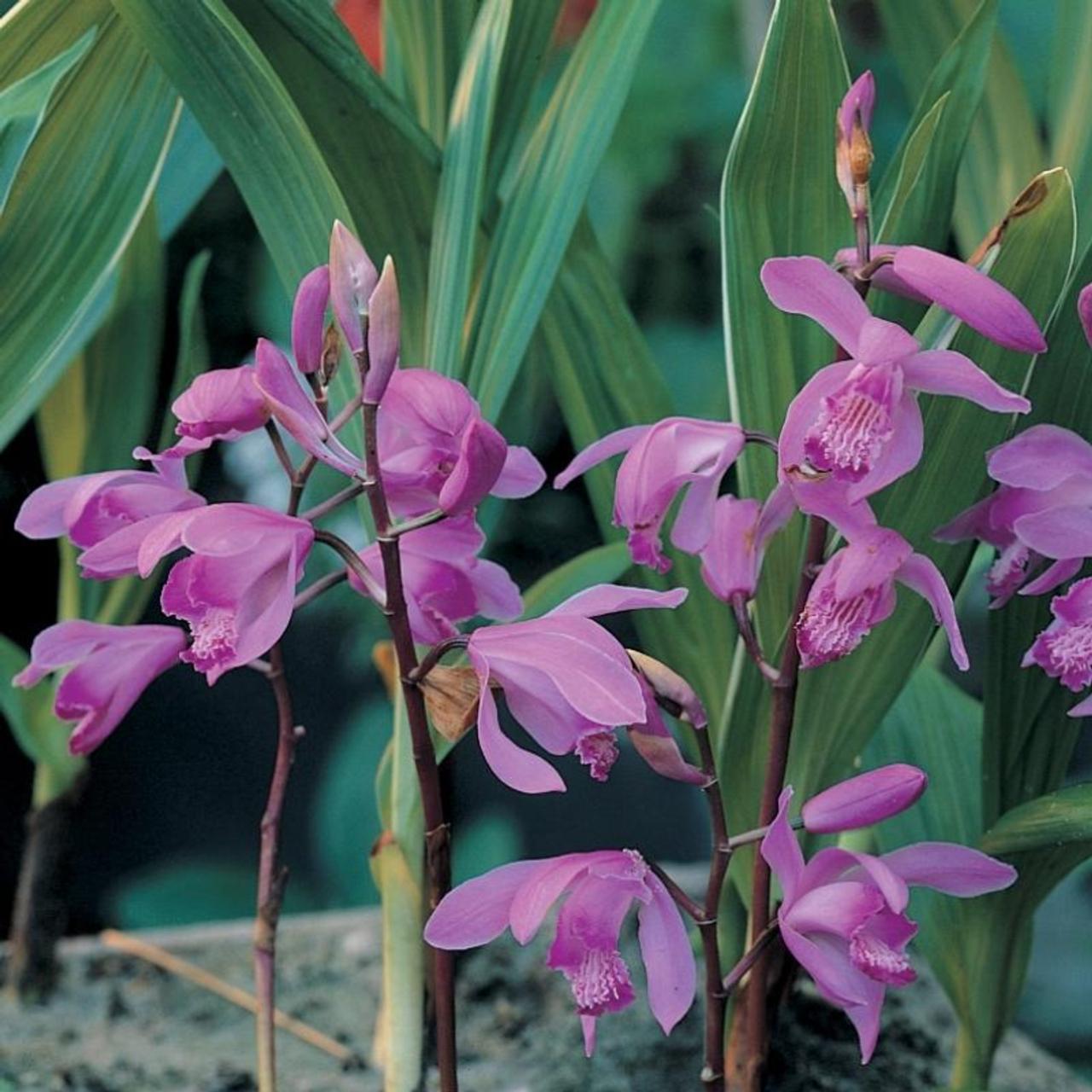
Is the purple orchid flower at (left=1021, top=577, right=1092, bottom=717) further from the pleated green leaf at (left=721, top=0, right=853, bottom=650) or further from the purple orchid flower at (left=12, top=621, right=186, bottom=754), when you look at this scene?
the purple orchid flower at (left=12, top=621, right=186, bottom=754)

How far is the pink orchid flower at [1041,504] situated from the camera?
461mm

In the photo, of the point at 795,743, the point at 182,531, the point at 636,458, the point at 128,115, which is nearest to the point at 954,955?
the point at 795,743

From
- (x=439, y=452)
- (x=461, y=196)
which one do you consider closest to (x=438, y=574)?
(x=439, y=452)

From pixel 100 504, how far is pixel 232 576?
0.09 metres

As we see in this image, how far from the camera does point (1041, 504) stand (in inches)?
18.6

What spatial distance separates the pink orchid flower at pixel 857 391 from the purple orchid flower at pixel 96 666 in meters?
0.26

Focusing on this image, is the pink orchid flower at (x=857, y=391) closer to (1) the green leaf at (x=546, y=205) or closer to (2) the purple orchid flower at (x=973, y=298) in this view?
(2) the purple orchid flower at (x=973, y=298)

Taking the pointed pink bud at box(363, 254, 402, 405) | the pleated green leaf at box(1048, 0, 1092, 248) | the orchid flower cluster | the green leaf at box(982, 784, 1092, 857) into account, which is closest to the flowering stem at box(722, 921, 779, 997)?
the orchid flower cluster

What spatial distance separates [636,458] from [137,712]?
27.4 inches

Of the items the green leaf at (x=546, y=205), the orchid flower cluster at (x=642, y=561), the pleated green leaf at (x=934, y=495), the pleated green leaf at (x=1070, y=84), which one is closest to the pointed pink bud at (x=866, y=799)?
the orchid flower cluster at (x=642, y=561)

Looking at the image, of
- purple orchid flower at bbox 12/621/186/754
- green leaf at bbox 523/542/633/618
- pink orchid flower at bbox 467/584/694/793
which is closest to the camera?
pink orchid flower at bbox 467/584/694/793

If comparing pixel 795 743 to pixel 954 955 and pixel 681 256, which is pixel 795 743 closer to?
pixel 954 955

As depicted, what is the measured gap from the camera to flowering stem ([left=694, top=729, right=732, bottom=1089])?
0.44 m

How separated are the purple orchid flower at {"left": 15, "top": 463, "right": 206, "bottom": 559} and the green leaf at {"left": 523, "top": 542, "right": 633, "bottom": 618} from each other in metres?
0.20
